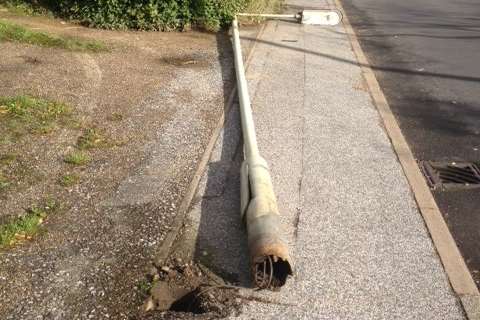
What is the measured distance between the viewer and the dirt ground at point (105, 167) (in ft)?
13.0

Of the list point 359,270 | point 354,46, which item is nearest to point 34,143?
point 359,270

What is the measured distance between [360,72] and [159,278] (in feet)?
24.0

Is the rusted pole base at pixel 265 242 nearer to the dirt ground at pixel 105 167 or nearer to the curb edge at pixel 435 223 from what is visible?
the dirt ground at pixel 105 167

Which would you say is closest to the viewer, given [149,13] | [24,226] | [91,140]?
Answer: [24,226]

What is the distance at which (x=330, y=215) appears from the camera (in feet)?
17.2

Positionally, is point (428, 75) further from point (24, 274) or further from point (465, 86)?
point (24, 274)

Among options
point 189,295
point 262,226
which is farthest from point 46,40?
point 189,295

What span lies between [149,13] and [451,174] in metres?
7.54

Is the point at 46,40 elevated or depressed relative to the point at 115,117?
elevated

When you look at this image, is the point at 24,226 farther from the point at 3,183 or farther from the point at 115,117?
the point at 115,117

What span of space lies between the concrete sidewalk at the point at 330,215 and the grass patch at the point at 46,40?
134 inches

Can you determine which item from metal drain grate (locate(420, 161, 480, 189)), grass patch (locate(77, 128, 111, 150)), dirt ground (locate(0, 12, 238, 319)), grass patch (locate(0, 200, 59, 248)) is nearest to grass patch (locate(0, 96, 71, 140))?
dirt ground (locate(0, 12, 238, 319))

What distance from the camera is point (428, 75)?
34.0 ft

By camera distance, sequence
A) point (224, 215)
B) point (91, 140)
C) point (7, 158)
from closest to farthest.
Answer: point (224, 215)
point (7, 158)
point (91, 140)
